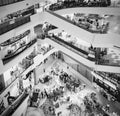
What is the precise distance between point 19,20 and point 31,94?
5.79 meters

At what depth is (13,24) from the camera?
1241cm

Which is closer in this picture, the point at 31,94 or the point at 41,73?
the point at 31,94

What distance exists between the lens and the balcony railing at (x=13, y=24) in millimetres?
11773

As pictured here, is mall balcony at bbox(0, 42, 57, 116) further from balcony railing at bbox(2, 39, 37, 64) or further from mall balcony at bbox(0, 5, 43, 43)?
mall balcony at bbox(0, 5, 43, 43)

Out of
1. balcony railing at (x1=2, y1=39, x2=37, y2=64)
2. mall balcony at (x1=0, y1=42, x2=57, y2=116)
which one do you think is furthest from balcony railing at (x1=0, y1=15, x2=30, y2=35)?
mall balcony at (x1=0, y1=42, x2=57, y2=116)

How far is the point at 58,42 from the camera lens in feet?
50.4

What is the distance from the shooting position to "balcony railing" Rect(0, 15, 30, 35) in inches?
464

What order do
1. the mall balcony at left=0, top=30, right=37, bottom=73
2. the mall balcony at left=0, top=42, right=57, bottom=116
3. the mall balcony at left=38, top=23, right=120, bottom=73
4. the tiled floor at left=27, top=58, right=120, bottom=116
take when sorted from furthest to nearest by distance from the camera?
the mall balcony at left=38, top=23, right=120, bottom=73, the tiled floor at left=27, top=58, right=120, bottom=116, the mall balcony at left=0, top=30, right=37, bottom=73, the mall balcony at left=0, top=42, right=57, bottom=116

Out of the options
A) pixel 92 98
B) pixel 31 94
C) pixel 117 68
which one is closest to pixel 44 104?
pixel 31 94

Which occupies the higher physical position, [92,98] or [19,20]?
[19,20]

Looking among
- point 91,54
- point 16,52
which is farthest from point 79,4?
point 16,52

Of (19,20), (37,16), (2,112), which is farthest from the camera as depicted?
(37,16)

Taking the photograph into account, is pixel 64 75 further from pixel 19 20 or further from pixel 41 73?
pixel 19 20

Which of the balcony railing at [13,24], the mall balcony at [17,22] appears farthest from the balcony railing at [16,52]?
the balcony railing at [13,24]
